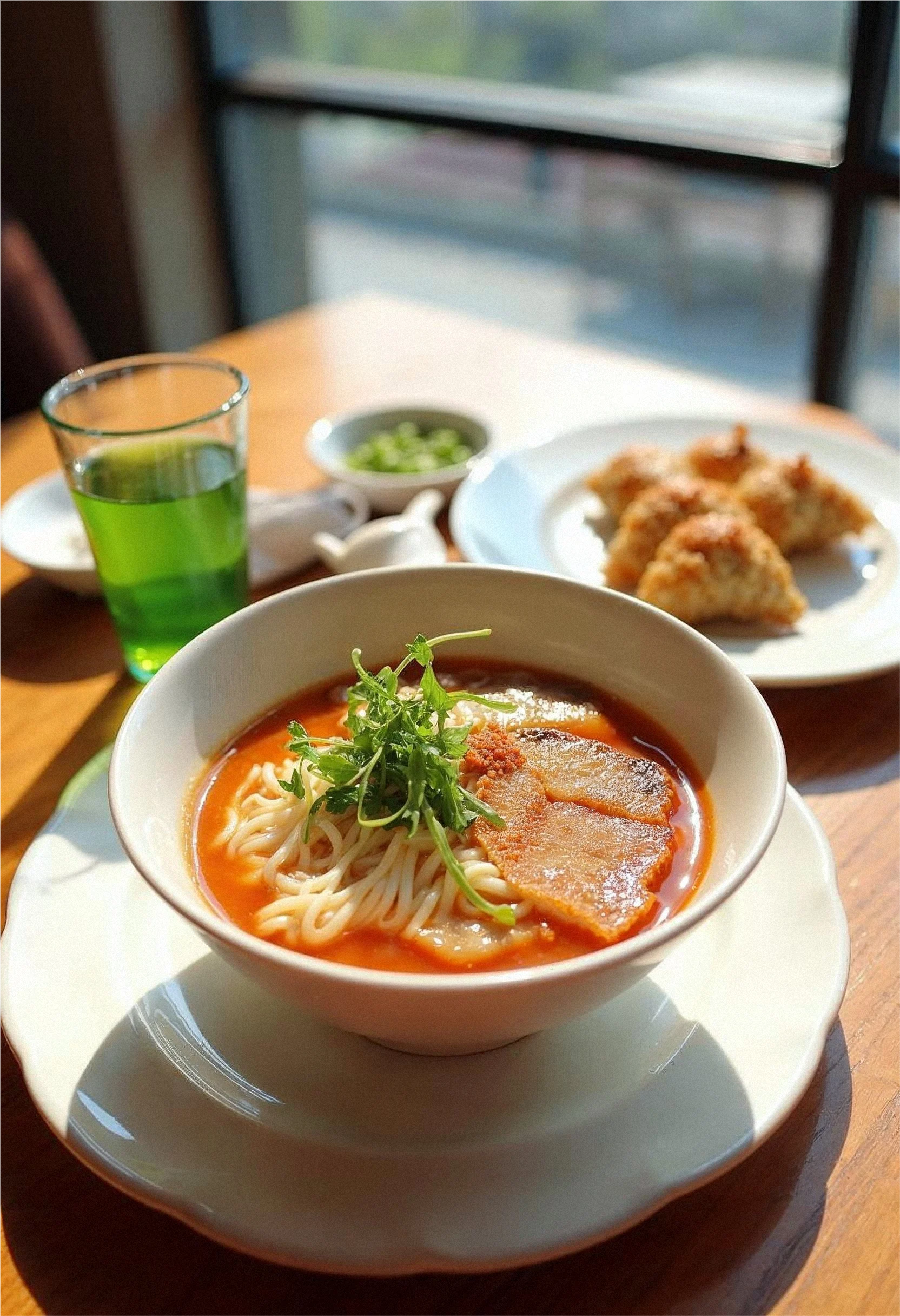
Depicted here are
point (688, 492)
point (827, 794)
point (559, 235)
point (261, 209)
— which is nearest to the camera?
point (827, 794)

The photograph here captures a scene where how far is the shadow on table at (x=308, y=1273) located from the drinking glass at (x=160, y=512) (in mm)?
726

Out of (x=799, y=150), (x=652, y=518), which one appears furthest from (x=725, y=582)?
(x=799, y=150)

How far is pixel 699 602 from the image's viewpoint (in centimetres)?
173

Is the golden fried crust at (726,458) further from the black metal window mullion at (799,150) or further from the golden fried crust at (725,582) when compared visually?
the black metal window mullion at (799,150)

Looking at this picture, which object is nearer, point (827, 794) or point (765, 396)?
point (827, 794)

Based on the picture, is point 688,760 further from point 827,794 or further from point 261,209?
point 261,209

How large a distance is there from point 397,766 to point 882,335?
3033 mm

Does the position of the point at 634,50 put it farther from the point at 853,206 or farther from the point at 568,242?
the point at 853,206

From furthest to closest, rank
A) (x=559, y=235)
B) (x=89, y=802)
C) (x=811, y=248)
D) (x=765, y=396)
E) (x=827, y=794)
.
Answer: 1. (x=559, y=235)
2. (x=811, y=248)
3. (x=765, y=396)
4. (x=827, y=794)
5. (x=89, y=802)

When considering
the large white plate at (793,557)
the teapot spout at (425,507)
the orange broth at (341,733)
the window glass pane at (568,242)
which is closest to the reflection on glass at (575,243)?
the window glass pane at (568,242)

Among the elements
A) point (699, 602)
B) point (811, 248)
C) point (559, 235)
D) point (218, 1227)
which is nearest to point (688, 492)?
point (699, 602)

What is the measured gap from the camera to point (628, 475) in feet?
6.58

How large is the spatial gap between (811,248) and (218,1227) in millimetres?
3590

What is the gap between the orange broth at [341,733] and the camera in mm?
1025
